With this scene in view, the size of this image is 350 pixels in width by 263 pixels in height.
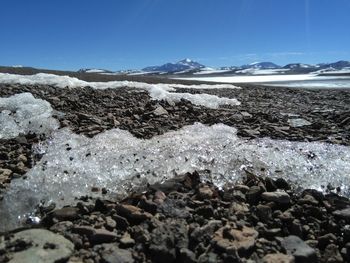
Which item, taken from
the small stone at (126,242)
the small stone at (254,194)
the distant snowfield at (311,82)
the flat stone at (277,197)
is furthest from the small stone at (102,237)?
the distant snowfield at (311,82)

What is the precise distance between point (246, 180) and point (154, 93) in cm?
647

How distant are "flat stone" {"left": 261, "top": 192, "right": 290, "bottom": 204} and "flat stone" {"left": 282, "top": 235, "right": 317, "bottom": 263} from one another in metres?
0.75

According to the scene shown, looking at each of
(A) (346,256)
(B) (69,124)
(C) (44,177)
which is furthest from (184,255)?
(B) (69,124)

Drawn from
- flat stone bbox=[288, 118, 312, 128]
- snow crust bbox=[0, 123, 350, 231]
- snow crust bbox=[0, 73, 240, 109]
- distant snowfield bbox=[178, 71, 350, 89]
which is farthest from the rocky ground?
distant snowfield bbox=[178, 71, 350, 89]

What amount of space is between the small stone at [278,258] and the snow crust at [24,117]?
191 inches

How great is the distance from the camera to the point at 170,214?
4719mm

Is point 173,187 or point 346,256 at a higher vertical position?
point 173,187

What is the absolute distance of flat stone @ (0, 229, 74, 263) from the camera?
3799 millimetres

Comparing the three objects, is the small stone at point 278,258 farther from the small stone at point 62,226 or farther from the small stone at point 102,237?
the small stone at point 62,226

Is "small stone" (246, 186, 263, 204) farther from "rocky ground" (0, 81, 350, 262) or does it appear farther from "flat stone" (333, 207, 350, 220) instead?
"flat stone" (333, 207, 350, 220)

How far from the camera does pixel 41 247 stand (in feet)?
13.1

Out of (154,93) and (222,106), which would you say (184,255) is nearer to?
(222,106)

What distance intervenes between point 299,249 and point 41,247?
248cm

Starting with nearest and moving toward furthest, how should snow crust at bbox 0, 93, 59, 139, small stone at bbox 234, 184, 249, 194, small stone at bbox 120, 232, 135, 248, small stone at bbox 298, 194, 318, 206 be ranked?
small stone at bbox 120, 232, 135, 248 < small stone at bbox 298, 194, 318, 206 < small stone at bbox 234, 184, 249, 194 < snow crust at bbox 0, 93, 59, 139
